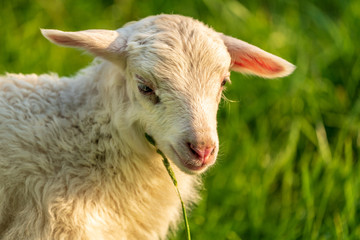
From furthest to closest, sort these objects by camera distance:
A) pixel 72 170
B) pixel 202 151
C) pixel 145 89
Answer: pixel 72 170 < pixel 145 89 < pixel 202 151

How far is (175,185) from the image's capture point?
318cm

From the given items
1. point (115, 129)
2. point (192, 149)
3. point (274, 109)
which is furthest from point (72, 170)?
point (274, 109)

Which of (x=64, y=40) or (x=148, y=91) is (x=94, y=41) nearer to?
(x=64, y=40)

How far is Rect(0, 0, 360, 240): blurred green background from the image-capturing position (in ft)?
13.1

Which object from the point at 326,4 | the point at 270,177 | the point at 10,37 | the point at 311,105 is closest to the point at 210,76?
the point at 270,177

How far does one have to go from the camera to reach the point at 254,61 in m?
3.28

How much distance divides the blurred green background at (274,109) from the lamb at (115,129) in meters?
0.75

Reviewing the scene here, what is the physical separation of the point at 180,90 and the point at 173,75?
0.07m

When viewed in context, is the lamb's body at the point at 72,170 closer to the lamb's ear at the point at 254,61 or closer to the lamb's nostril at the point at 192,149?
the lamb's nostril at the point at 192,149

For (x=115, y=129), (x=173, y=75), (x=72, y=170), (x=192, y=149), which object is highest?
(x=173, y=75)

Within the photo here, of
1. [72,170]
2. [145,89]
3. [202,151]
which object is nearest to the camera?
[202,151]

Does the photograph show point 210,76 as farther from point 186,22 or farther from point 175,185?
point 175,185

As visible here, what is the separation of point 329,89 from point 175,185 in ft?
6.80

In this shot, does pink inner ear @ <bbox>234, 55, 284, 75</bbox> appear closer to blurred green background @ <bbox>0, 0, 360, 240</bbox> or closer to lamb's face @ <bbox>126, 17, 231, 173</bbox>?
lamb's face @ <bbox>126, 17, 231, 173</bbox>
